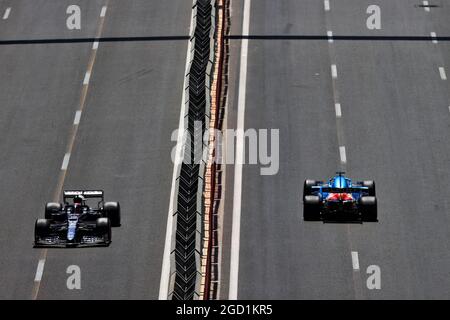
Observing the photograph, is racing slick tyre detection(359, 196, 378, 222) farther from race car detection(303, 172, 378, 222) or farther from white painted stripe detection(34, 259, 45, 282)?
white painted stripe detection(34, 259, 45, 282)

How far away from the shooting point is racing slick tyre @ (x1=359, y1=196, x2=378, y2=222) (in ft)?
171

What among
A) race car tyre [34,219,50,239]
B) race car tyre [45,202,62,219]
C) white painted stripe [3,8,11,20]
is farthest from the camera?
white painted stripe [3,8,11,20]

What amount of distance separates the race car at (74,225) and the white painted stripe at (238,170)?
13.4 ft

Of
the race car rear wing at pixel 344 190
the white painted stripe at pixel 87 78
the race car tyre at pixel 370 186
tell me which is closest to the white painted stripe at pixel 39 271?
the race car rear wing at pixel 344 190

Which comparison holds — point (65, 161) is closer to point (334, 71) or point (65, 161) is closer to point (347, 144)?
point (347, 144)

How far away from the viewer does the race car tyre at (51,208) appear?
51.1 metres

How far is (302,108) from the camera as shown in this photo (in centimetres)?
6131

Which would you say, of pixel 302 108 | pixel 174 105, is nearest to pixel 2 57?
pixel 174 105

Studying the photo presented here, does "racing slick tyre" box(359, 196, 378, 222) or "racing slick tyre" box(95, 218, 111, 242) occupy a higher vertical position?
"racing slick tyre" box(359, 196, 378, 222)

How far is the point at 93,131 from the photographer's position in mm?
59906

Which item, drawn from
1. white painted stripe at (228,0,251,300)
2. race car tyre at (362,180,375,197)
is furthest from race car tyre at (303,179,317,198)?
white painted stripe at (228,0,251,300)

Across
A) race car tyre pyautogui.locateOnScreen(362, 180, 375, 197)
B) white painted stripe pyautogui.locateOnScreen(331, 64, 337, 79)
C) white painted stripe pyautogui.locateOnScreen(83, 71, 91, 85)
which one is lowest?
race car tyre pyautogui.locateOnScreen(362, 180, 375, 197)

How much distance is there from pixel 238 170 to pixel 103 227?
26.4 feet

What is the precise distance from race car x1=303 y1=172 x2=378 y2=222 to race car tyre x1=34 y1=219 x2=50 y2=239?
27.7ft
